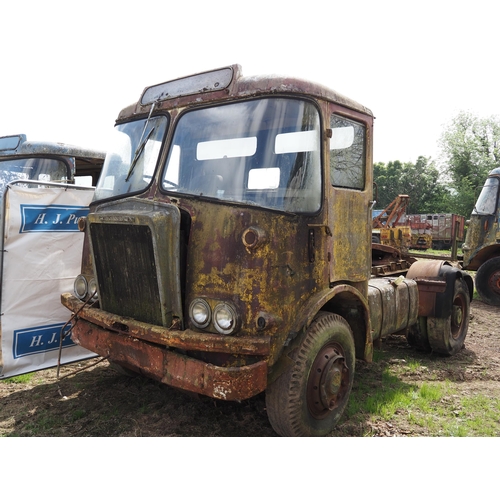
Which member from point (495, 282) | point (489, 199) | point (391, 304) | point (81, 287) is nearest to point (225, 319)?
point (81, 287)

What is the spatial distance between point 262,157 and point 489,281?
8720mm

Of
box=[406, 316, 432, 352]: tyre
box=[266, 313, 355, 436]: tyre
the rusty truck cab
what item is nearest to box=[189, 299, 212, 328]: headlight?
the rusty truck cab

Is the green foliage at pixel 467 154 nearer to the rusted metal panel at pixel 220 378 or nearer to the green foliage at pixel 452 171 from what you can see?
the green foliage at pixel 452 171

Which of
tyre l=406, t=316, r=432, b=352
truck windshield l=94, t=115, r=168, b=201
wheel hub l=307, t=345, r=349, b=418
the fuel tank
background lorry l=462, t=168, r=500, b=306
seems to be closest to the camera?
wheel hub l=307, t=345, r=349, b=418

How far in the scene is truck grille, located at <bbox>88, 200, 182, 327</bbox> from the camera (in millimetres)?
3209

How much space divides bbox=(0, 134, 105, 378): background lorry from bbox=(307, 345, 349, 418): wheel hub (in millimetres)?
2211

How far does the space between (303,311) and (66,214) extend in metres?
2.82

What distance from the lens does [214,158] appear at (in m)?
3.44

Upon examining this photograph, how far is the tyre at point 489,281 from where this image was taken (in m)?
10.0

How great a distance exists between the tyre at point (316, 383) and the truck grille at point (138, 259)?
0.90 metres

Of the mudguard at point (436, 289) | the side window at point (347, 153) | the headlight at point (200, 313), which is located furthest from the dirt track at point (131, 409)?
the side window at point (347, 153)

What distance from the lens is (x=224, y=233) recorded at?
10.3 feet

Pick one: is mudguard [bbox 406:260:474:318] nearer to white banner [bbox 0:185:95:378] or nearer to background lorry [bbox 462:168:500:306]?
white banner [bbox 0:185:95:378]

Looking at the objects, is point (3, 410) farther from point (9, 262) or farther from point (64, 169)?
point (64, 169)
